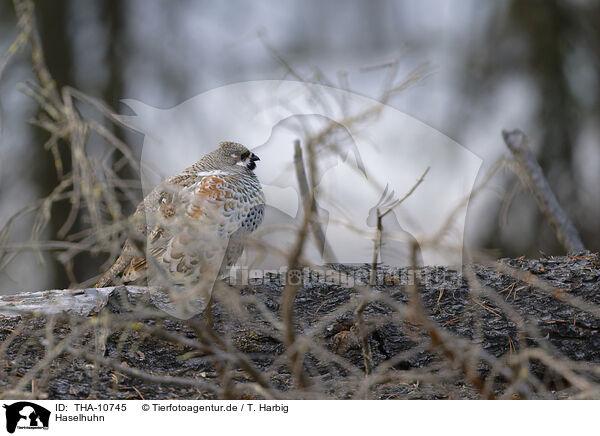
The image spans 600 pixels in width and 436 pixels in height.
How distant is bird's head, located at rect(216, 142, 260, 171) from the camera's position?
8.15ft

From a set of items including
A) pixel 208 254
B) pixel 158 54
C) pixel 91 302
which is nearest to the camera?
pixel 208 254

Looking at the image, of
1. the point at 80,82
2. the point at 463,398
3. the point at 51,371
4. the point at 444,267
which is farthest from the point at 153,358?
the point at 80,82

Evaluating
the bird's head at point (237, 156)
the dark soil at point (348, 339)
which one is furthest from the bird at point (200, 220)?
the dark soil at point (348, 339)

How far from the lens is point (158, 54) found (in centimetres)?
459

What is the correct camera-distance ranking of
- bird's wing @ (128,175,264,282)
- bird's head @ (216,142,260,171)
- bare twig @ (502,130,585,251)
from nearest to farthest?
bird's wing @ (128,175,264,282) < bird's head @ (216,142,260,171) < bare twig @ (502,130,585,251)

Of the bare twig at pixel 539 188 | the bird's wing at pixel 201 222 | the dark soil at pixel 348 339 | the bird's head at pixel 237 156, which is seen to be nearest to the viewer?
the dark soil at pixel 348 339

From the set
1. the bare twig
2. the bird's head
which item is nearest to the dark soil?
the bird's head

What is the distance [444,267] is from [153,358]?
1.25 metres

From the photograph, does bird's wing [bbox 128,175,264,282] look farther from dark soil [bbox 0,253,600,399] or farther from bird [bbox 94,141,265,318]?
dark soil [bbox 0,253,600,399]

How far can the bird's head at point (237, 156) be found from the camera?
2.48 metres

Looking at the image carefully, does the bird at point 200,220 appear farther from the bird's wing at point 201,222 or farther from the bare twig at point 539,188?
the bare twig at point 539,188

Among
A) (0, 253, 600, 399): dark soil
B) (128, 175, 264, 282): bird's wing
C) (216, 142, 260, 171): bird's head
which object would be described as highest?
(216, 142, 260, 171): bird's head

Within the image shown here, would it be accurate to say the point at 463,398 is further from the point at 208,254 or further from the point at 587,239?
the point at 587,239

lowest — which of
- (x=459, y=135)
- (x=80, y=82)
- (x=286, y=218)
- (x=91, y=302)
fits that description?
(x=91, y=302)
